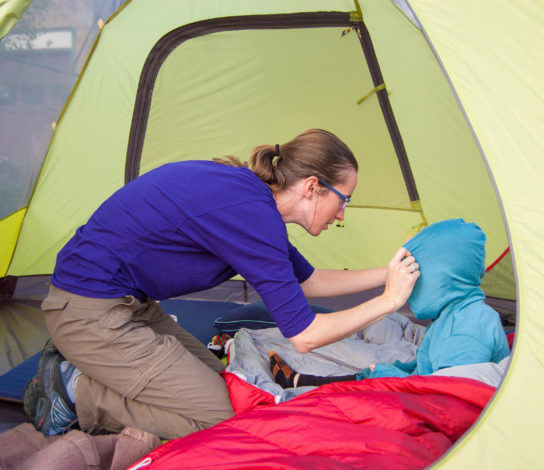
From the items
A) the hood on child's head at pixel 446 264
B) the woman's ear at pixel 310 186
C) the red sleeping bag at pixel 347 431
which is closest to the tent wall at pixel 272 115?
the hood on child's head at pixel 446 264

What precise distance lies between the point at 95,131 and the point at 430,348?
1.89m

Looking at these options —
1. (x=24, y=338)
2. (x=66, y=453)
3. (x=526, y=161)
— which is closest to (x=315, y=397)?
(x=66, y=453)

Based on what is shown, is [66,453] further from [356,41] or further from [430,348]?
[356,41]

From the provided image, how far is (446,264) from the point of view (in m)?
→ 1.49

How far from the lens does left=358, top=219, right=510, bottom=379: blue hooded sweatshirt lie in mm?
1447

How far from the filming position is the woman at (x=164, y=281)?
54.7 inches

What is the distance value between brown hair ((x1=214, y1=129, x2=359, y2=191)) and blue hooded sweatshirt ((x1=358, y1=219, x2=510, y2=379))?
306 millimetres

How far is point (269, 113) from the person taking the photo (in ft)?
9.17

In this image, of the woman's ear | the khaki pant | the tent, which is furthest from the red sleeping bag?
the tent

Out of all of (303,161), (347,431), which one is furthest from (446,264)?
(347,431)

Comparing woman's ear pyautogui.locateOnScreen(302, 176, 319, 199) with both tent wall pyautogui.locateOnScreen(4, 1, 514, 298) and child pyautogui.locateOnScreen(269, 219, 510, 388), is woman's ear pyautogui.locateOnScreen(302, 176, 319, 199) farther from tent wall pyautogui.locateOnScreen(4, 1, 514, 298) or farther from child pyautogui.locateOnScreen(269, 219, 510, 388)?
tent wall pyautogui.locateOnScreen(4, 1, 514, 298)

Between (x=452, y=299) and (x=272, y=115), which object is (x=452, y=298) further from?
(x=272, y=115)

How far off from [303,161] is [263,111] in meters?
1.40

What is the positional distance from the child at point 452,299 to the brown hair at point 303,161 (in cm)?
31
